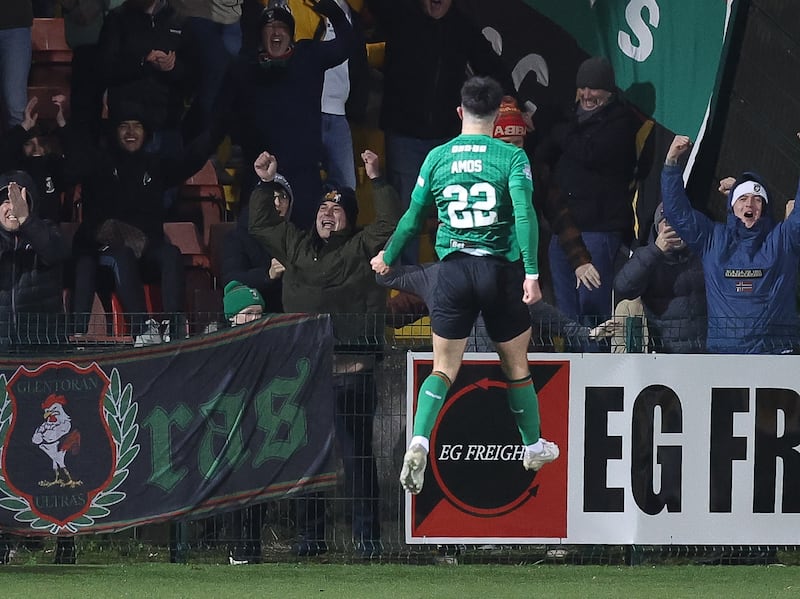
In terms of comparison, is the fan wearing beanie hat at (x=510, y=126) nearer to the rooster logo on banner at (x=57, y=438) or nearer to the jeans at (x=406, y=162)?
the jeans at (x=406, y=162)

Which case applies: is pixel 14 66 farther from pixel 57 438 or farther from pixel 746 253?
pixel 746 253

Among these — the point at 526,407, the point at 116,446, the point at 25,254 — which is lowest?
the point at 116,446

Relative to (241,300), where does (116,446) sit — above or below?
below

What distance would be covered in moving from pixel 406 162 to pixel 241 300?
186cm

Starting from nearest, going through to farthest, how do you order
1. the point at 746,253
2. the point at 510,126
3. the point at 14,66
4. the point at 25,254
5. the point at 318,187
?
the point at 746,253, the point at 25,254, the point at 510,126, the point at 318,187, the point at 14,66

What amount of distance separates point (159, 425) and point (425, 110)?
350 centimetres

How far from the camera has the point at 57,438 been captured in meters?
10.1

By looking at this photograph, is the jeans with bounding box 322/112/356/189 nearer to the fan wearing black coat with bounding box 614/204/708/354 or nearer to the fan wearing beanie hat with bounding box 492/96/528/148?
the fan wearing beanie hat with bounding box 492/96/528/148

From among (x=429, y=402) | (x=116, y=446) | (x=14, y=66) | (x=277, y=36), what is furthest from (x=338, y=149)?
(x=429, y=402)

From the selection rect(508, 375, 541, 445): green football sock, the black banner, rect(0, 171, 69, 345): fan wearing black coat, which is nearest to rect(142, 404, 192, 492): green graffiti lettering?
the black banner

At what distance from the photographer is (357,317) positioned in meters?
10.5

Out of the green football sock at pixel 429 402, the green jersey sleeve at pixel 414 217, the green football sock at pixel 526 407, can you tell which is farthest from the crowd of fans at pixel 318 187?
the green jersey sleeve at pixel 414 217

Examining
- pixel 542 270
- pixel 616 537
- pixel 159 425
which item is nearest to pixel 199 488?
pixel 159 425

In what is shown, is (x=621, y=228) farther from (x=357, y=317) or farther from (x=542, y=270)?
(x=357, y=317)
